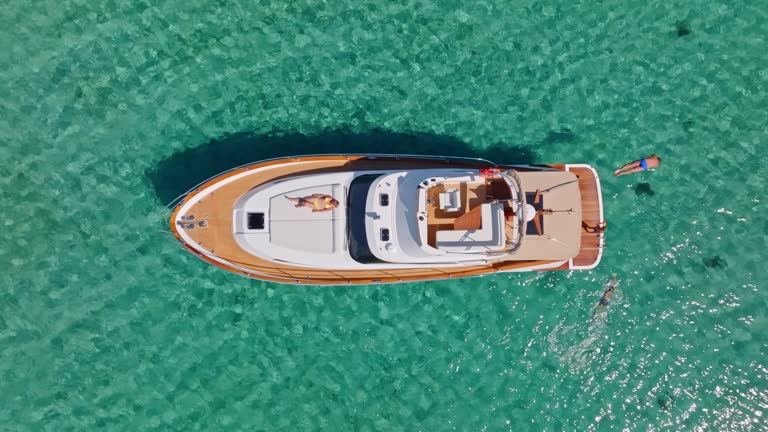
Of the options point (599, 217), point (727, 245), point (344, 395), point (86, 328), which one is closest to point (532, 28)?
point (599, 217)

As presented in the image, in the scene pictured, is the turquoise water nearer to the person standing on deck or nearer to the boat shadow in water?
the boat shadow in water

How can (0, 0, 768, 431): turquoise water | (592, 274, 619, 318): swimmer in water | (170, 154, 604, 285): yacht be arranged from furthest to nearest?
(592, 274, 619, 318): swimmer in water → (0, 0, 768, 431): turquoise water → (170, 154, 604, 285): yacht

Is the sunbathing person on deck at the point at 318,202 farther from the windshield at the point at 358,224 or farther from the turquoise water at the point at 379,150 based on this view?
the turquoise water at the point at 379,150

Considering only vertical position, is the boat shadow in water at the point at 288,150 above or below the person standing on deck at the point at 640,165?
above

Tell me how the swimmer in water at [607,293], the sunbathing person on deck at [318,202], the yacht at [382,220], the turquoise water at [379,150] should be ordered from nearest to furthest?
the yacht at [382,220] → the sunbathing person on deck at [318,202] → the turquoise water at [379,150] → the swimmer in water at [607,293]

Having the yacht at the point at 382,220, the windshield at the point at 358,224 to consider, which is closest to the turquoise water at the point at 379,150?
the yacht at the point at 382,220

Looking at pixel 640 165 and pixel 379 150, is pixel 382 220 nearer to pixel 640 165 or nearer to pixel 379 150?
pixel 379 150

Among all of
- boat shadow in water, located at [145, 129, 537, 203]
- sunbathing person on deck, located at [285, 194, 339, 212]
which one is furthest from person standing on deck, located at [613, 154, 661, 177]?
sunbathing person on deck, located at [285, 194, 339, 212]
